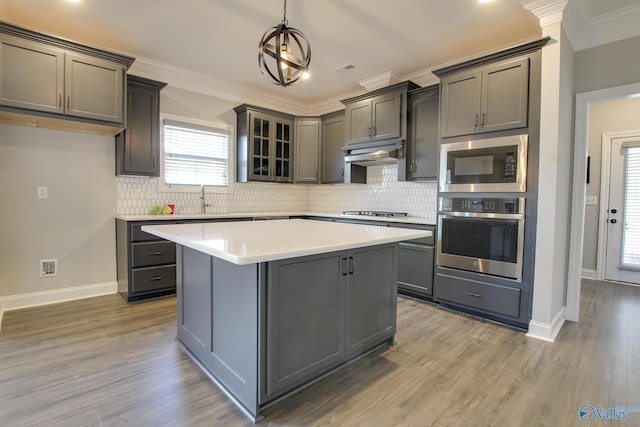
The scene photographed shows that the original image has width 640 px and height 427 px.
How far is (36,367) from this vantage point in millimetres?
2107

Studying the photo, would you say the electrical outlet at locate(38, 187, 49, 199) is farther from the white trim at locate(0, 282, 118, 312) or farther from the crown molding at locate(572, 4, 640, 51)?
the crown molding at locate(572, 4, 640, 51)

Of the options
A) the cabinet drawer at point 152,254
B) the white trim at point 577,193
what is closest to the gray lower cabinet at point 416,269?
the white trim at point 577,193

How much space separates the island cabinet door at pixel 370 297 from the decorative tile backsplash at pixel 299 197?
2.10 meters

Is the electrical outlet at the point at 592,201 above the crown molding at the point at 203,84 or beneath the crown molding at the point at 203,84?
beneath

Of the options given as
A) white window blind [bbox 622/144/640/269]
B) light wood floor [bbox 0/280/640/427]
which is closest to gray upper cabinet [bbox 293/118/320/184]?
light wood floor [bbox 0/280/640/427]

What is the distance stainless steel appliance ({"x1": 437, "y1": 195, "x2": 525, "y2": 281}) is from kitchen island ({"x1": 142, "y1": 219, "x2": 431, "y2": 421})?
47.1 inches

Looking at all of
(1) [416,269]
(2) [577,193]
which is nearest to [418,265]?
(1) [416,269]

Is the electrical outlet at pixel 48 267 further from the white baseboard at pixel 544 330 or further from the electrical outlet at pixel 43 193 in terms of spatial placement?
the white baseboard at pixel 544 330

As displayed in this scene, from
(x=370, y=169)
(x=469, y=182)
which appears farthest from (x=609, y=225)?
(x=370, y=169)

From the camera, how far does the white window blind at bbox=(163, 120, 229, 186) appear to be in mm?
4188

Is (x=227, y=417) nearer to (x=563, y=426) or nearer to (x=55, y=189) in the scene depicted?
(x=563, y=426)

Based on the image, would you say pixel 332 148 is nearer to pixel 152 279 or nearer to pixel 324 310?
pixel 152 279

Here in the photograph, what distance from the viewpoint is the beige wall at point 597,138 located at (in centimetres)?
452

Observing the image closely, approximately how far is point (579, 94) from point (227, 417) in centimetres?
397
